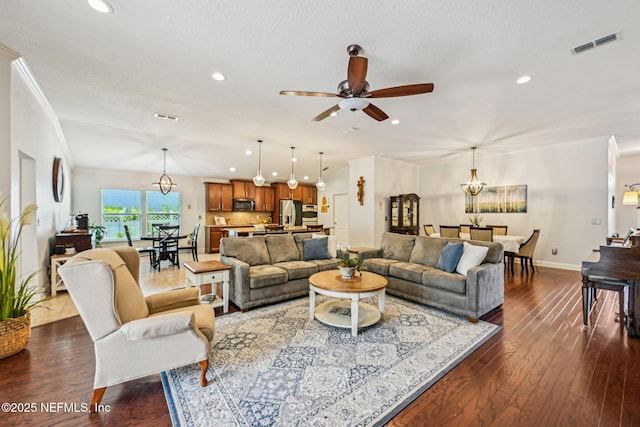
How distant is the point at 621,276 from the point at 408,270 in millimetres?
2131

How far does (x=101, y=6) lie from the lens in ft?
6.40

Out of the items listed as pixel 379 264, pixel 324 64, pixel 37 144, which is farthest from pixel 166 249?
pixel 324 64

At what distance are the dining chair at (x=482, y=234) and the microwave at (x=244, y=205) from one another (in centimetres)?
680

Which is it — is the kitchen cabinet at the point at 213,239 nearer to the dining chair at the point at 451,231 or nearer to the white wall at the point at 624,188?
the dining chair at the point at 451,231

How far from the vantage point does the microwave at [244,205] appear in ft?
29.9

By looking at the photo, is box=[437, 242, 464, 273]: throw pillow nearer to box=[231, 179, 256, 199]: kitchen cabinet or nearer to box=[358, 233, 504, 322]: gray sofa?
box=[358, 233, 504, 322]: gray sofa

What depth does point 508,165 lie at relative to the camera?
6.63 meters

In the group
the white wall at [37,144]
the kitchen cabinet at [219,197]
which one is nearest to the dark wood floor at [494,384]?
the white wall at [37,144]

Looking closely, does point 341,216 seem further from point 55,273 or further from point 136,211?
point 55,273

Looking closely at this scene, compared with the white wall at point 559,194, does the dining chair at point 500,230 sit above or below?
below

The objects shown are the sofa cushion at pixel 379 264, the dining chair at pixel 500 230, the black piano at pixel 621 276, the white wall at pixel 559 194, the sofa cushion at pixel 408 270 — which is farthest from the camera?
the dining chair at pixel 500 230

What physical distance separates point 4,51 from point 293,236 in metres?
3.85

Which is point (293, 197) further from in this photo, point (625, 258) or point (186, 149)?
point (625, 258)

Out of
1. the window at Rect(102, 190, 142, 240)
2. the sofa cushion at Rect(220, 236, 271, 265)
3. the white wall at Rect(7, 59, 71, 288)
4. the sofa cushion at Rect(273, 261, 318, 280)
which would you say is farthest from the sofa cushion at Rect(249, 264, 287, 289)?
the window at Rect(102, 190, 142, 240)
